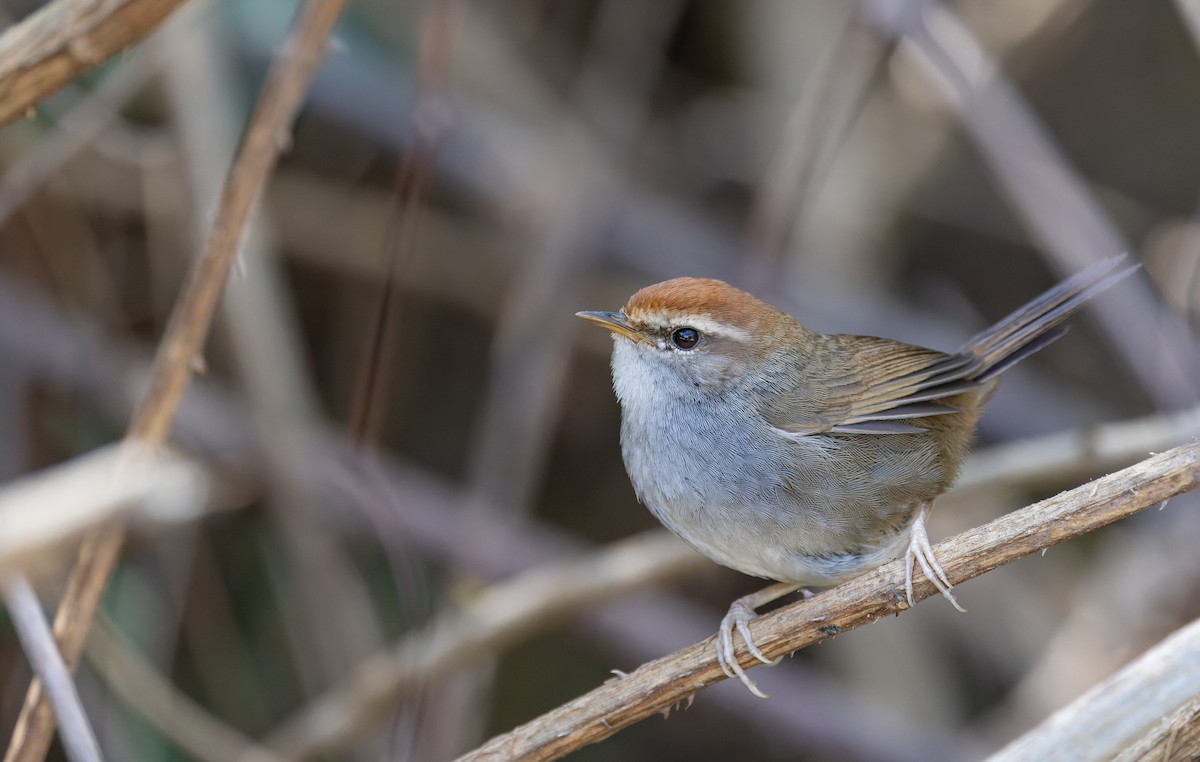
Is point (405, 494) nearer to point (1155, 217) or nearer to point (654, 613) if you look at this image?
point (654, 613)

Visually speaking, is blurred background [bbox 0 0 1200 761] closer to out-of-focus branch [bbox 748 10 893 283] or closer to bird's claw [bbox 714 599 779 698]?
out-of-focus branch [bbox 748 10 893 283]

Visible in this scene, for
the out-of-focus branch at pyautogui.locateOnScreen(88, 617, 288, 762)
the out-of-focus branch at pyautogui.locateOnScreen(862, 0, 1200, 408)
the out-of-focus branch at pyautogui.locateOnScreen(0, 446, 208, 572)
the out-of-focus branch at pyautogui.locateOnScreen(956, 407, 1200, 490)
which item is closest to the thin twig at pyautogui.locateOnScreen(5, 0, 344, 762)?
the out-of-focus branch at pyautogui.locateOnScreen(0, 446, 208, 572)

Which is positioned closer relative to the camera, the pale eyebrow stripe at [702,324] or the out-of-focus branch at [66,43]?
the out-of-focus branch at [66,43]

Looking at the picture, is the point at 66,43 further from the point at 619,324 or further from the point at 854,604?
the point at 854,604

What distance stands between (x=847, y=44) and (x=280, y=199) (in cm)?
282

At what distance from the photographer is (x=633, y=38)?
5.93 meters

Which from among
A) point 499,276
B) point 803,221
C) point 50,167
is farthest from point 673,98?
point 50,167

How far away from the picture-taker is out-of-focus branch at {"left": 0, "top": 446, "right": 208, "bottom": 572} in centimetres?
287

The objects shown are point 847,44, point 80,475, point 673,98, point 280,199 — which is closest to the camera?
point 80,475

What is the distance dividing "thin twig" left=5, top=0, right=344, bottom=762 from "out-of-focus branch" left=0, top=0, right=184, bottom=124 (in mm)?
366

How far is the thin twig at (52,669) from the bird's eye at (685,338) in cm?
181

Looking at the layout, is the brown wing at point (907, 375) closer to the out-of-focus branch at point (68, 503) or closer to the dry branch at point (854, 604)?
the dry branch at point (854, 604)

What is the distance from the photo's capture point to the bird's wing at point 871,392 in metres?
3.23

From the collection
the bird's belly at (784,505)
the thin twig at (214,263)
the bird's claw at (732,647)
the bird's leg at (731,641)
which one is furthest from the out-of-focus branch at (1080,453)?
the thin twig at (214,263)
